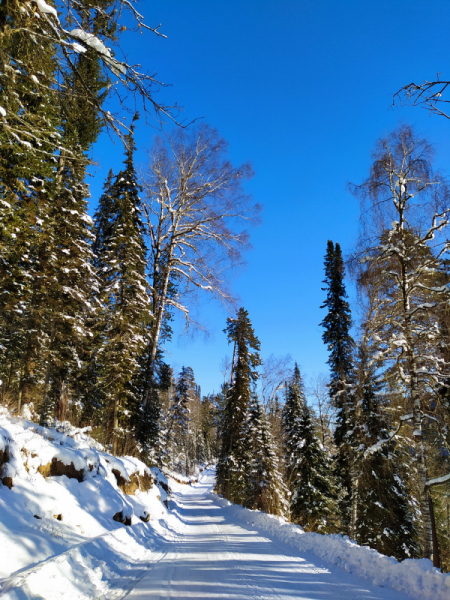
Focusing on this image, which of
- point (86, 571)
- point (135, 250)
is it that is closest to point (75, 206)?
point (135, 250)

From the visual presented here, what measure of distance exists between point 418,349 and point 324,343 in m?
12.1

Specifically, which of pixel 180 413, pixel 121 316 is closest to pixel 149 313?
pixel 121 316

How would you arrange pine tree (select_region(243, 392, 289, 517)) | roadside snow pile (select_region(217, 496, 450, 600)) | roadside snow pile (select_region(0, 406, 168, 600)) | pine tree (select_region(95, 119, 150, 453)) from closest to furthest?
roadside snow pile (select_region(0, 406, 168, 600)), roadside snow pile (select_region(217, 496, 450, 600)), pine tree (select_region(95, 119, 150, 453)), pine tree (select_region(243, 392, 289, 517))

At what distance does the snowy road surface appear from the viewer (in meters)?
4.73

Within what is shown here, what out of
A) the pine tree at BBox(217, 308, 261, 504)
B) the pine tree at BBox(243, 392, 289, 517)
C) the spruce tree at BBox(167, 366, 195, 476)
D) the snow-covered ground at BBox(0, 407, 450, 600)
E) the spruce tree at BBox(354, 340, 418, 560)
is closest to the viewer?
the snow-covered ground at BBox(0, 407, 450, 600)

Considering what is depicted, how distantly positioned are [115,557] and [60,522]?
123 cm

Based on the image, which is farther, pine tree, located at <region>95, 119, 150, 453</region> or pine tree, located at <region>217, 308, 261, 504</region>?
pine tree, located at <region>217, 308, 261, 504</region>

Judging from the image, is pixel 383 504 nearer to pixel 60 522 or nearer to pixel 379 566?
pixel 379 566

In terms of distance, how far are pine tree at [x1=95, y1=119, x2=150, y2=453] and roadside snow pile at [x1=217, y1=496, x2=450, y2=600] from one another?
7.92m

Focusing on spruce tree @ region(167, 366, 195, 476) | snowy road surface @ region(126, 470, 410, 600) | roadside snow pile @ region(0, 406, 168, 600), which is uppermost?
spruce tree @ region(167, 366, 195, 476)

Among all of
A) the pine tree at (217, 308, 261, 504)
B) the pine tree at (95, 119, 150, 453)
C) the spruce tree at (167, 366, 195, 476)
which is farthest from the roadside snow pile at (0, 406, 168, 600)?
the spruce tree at (167, 366, 195, 476)

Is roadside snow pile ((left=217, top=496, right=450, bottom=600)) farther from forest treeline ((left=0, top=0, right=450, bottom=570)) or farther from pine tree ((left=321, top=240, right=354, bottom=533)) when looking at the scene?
pine tree ((left=321, top=240, right=354, bottom=533))

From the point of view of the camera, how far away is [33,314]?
1179 centimetres

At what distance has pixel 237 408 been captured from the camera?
24891mm
